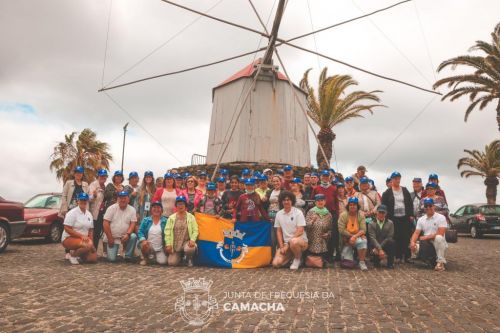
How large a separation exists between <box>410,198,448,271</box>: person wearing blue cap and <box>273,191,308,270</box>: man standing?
262cm

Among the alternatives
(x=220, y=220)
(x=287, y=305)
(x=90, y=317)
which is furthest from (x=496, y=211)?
(x=90, y=317)

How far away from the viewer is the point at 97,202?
909 cm

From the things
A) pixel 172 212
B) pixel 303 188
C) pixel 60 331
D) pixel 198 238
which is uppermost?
pixel 303 188

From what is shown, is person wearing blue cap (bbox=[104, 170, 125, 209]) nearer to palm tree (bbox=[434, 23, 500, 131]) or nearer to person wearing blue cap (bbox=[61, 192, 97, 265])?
person wearing blue cap (bbox=[61, 192, 97, 265])

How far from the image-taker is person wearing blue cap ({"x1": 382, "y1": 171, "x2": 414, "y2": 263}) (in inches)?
361

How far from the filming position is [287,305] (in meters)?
4.98

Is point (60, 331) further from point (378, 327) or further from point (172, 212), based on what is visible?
point (172, 212)

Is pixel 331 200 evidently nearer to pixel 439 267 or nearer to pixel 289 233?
pixel 289 233

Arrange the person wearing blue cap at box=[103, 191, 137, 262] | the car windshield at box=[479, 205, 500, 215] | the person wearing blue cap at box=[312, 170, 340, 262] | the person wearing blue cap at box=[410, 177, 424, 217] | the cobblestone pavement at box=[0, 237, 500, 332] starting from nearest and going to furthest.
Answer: the cobblestone pavement at box=[0, 237, 500, 332]
the person wearing blue cap at box=[103, 191, 137, 262]
the person wearing blue cap at box=[312, 170, 340, 262]
the person wearing blue cap at box=[410, 177, 424, 217]
the car windshield at box=[479, 205, 500, 215]

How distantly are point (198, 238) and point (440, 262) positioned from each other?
529cm

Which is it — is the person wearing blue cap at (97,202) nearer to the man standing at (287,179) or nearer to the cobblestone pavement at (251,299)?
the cobblestone pavement at (251,299)

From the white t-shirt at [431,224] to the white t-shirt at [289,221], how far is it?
279cm

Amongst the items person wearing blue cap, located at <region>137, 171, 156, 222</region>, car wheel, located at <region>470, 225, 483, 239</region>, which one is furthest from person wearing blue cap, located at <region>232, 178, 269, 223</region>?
car wheel, located at <region>470, 225, 483, 239</region>

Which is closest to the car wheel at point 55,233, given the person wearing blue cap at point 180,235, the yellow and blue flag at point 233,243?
the person wearing blue cap at point 180,235
